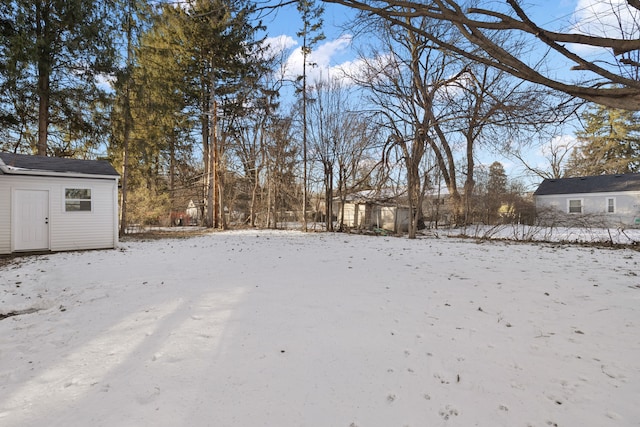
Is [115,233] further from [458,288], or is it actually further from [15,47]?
[458,288]

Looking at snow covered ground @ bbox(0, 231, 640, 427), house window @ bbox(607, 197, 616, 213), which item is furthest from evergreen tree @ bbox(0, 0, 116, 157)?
house window @ bbox(607, 197, 616, 213)

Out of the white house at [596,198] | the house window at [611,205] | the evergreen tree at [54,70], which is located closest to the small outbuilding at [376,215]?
the white house at [596,198]

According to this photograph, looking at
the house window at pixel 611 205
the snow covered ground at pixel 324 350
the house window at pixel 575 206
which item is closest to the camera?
the snow covered ground at pixel 324 350

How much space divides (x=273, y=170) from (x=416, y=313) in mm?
15639

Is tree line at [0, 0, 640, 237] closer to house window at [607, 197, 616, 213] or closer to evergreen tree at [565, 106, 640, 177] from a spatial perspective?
evergreen tree at [565, 106, 640, 177]

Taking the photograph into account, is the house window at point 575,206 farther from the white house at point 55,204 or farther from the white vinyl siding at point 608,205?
the white house at point 55,204

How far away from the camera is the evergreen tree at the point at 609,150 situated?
25.7 m

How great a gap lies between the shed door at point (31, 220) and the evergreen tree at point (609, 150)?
34187 mm

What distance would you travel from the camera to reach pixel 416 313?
3.55 metres

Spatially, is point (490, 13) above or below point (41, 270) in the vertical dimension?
above

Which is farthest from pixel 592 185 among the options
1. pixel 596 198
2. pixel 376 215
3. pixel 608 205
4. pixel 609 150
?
pixel 376 215

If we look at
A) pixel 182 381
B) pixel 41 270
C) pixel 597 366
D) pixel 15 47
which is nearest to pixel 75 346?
pixel 182 381

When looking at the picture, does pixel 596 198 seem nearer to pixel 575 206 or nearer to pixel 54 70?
pixel 575 206

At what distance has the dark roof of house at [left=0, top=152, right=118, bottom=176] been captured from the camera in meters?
8.94
